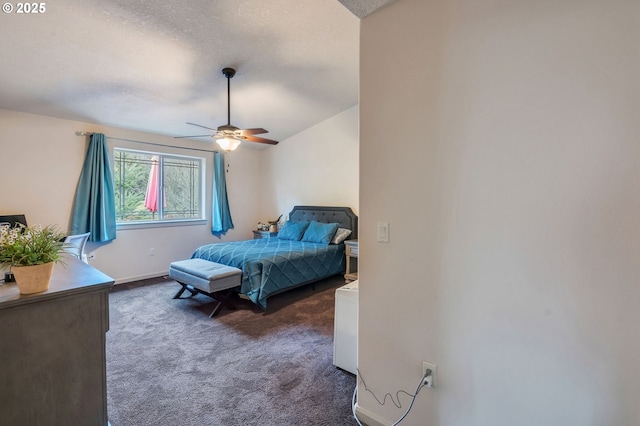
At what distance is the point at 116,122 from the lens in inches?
162

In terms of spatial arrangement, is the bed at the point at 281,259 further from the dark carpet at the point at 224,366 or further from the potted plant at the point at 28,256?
the potted plant at the point at 28,256

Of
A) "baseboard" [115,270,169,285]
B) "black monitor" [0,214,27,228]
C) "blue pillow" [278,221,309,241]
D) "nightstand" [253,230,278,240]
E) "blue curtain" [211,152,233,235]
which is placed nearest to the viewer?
"black monitor" [0,214,27,228]

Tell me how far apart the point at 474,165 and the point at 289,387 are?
73.4 inches

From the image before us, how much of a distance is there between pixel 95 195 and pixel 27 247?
131 inches

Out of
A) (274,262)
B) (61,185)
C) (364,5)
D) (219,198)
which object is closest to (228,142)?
(274,262)

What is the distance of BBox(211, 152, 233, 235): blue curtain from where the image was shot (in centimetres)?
539

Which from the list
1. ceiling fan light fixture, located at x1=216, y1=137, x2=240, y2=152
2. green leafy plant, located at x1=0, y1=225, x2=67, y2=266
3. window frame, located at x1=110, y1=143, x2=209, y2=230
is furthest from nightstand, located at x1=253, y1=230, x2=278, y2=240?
green leafy plant, located at x1=0, y1=225, x2=67, y2=266

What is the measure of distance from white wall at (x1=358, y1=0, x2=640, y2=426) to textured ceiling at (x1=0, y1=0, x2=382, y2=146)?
658 mm

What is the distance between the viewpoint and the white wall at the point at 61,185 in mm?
3479

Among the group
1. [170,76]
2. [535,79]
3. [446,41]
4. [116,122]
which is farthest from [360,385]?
[116,122]

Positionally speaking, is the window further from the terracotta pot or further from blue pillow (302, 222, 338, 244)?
the terracotta pot

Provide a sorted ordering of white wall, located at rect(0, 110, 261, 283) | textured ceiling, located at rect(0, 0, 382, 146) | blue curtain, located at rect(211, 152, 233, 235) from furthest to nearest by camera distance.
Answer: blue curtain, located at rect(211, 152, 233, 235) < white wall, located at rect(0, 110, 261, 283) < textured ceiling, located at rect(0, 0, 382, 146)

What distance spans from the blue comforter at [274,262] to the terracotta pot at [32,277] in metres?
2.15

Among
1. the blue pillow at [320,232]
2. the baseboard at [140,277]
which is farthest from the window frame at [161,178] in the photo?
the blue pillow at [320,232]
